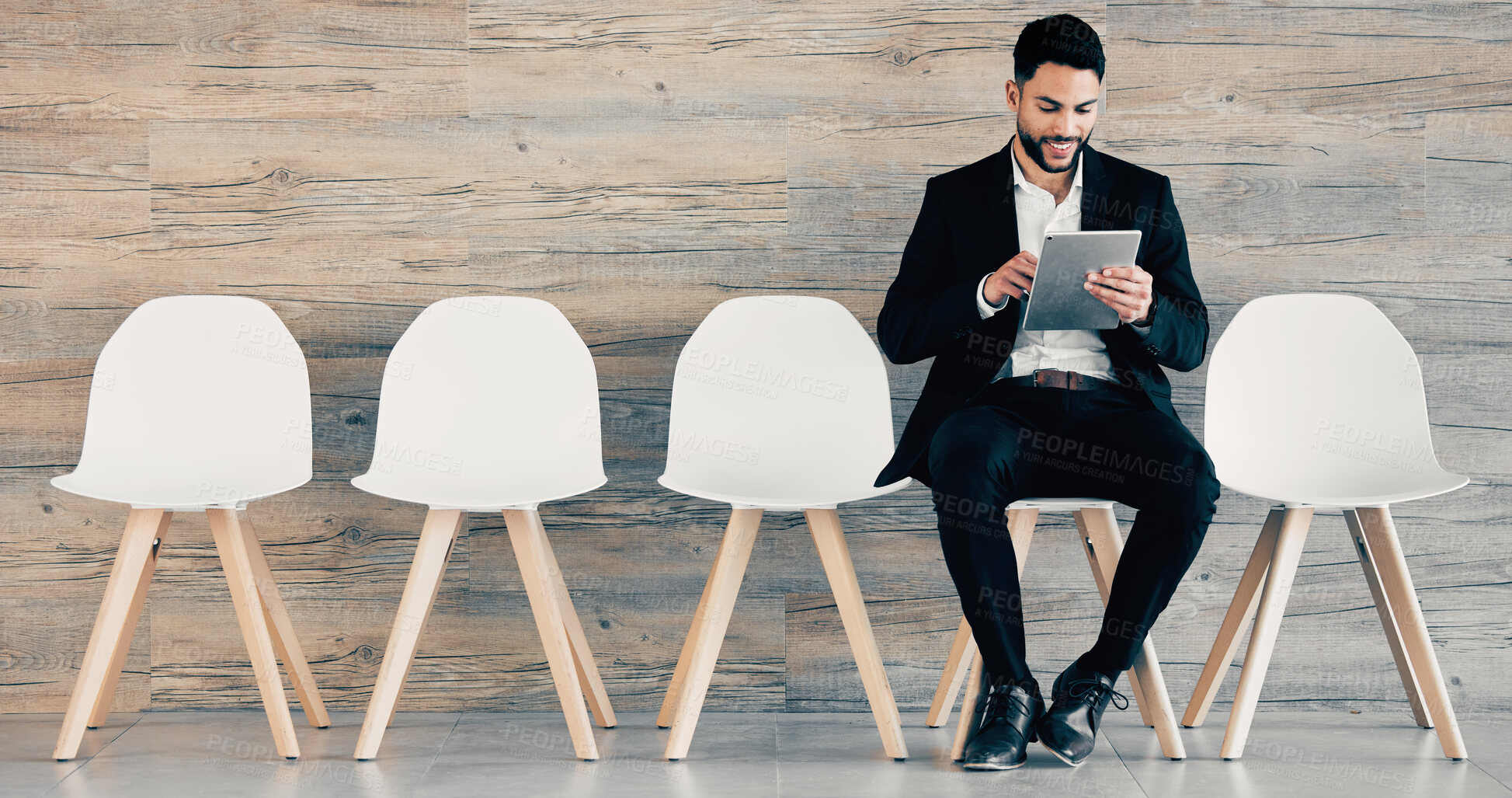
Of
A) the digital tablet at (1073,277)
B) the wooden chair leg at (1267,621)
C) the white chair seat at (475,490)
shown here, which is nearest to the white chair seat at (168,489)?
the white chair seat at (475,490)

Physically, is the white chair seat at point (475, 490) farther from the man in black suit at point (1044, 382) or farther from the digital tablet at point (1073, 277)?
the digital tablet at point (1073, 277)

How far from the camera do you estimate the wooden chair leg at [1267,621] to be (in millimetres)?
1851

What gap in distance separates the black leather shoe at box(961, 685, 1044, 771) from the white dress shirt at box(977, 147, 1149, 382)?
21.8 inches

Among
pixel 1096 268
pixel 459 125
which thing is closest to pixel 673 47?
pixel 459 125

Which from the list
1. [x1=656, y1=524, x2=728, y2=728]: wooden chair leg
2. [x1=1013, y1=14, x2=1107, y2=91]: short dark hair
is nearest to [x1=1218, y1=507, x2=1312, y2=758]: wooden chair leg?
[x1=1013, y1=14, x2=1107, y2=91]: short dark hair

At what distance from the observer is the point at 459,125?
226cm

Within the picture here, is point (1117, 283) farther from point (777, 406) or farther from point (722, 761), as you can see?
point (722, 761)

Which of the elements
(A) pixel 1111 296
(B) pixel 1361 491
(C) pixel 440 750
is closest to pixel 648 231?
(A) pixel 1111 296

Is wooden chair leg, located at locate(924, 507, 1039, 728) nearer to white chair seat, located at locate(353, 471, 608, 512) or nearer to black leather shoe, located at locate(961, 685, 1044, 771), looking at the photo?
black leather shoe, located at locate(961, 685, 1044, 771)

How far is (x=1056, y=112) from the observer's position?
185 centimetres

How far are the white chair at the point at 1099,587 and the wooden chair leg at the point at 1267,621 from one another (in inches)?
4.1

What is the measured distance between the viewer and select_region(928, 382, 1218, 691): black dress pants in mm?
1698

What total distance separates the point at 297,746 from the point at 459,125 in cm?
125

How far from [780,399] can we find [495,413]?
0.55 metres
